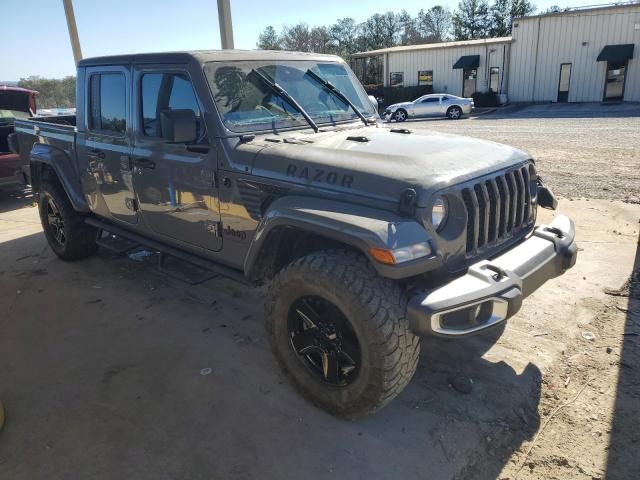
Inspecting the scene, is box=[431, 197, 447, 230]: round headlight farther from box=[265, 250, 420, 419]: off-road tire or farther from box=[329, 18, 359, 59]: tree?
box=[329, 18, 359, 59]: tree

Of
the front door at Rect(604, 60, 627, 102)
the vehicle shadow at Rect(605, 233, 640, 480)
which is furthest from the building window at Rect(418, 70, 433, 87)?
the vehicle shadow at Rect(605, 233, 640, 480)

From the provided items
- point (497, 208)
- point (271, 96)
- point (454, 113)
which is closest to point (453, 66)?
point (454, 113)

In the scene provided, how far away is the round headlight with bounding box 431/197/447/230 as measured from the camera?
8.44 feet

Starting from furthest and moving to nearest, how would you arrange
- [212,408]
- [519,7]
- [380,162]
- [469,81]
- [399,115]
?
[519,7] → [469,81] → [399,115] → [212,408] → [380,162]

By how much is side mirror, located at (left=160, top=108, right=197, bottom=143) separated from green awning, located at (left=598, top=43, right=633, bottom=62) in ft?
96.3

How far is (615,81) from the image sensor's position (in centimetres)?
2712

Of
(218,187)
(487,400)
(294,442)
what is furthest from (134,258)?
(487,400)

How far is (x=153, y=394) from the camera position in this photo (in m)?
3.17

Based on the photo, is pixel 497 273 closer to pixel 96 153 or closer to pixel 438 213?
pixel 438 213

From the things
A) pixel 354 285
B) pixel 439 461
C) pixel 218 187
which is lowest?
pixel 439 461

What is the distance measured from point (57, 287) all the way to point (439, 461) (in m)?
4.09

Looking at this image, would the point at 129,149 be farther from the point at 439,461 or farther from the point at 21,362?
the point at 439,461

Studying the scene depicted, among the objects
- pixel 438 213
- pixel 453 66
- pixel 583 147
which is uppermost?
pixel 453 66

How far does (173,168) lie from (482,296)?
233cm
